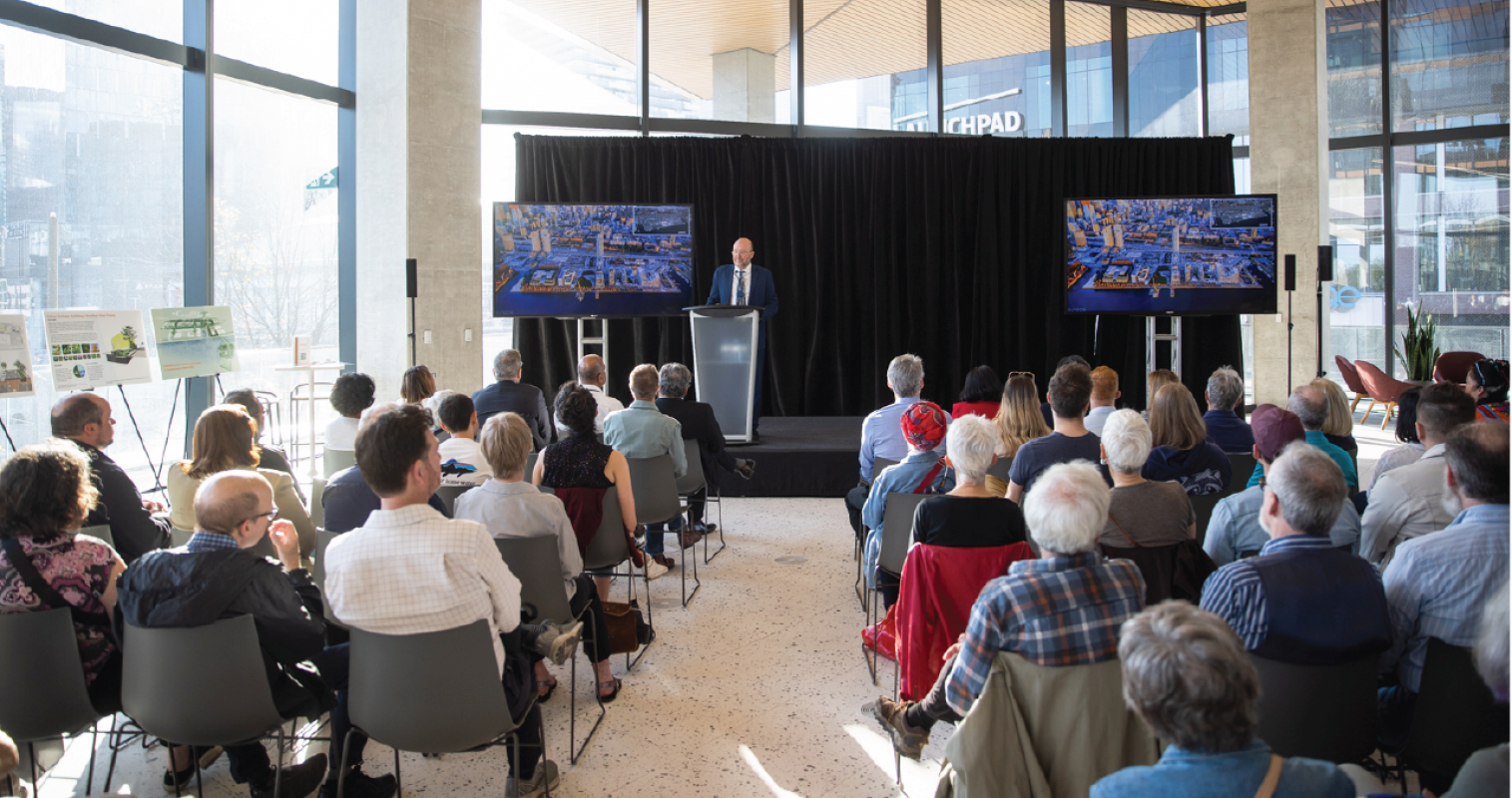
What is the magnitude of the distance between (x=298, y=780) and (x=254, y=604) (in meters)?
0.72

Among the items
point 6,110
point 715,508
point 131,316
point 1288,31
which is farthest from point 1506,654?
point 1288,31

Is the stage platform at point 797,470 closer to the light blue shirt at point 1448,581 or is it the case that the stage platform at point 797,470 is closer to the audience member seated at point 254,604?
the audience member seated at point 254,604

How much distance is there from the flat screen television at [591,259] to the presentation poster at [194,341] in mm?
1994

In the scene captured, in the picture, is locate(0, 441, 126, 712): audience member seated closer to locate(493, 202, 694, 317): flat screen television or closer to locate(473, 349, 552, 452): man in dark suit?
locate(473, 349, 552, 452): man in dark suit

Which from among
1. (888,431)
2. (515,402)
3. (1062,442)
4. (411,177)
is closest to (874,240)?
(411,177)

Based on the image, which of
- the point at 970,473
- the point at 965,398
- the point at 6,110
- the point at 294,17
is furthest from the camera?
the point at 294,17

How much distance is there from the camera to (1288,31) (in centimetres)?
953

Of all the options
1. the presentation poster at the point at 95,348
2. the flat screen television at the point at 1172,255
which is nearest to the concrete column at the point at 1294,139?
the flat screen television at the point at 1172,255

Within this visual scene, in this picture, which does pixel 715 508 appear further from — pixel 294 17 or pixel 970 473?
pixel 294 17

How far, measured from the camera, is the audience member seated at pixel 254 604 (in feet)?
6.93

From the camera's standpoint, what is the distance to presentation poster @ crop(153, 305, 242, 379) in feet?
19.3

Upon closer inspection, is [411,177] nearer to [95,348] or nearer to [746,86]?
[95,348]

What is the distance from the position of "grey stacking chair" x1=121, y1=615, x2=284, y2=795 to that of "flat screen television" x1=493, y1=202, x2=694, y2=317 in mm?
5687

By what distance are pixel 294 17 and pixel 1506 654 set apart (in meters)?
8.58
